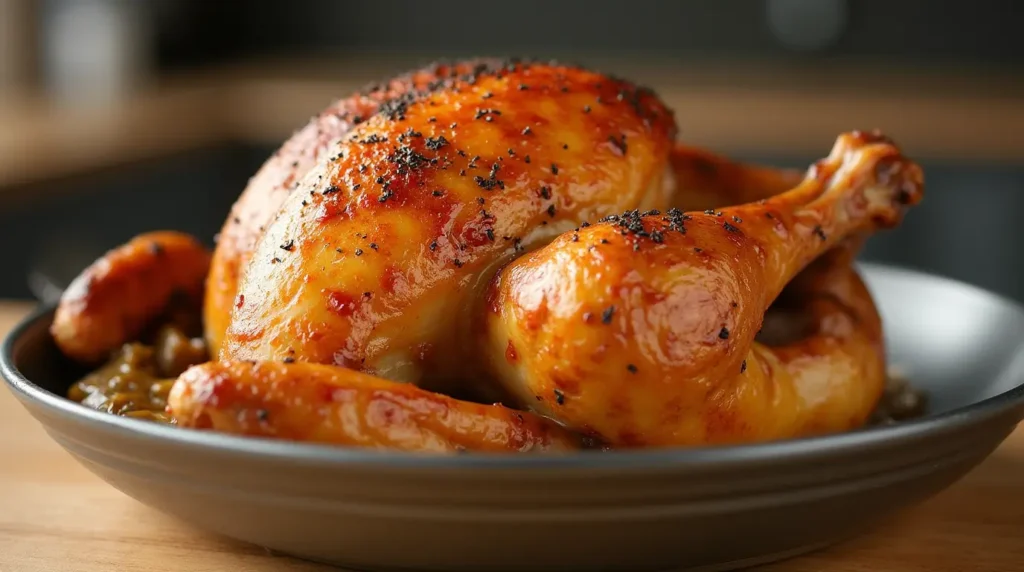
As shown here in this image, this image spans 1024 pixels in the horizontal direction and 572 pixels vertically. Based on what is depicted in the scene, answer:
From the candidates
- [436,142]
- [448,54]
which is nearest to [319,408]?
[436,142]

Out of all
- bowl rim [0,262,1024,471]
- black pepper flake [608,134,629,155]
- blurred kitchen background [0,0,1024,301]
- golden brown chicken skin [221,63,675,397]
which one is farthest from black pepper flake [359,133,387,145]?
blurred kitchen background [0,0,1024,301]

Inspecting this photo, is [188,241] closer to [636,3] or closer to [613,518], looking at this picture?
[613,518]

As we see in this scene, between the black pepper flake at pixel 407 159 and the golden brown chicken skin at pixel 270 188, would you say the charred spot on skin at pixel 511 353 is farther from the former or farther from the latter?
the golden brown chicken skin at pixel 270 188

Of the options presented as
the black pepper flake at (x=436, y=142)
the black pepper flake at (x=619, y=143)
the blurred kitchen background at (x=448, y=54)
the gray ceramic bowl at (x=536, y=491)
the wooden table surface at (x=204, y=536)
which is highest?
the black pepper flake at (x=619, y=143)

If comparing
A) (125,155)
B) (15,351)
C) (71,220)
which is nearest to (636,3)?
(125,155)

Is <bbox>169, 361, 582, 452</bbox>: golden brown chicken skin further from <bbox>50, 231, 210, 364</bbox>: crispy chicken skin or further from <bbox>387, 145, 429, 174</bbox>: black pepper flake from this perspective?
<bbox>50, 231, 210, 364</bbox>: crispy chicken skin

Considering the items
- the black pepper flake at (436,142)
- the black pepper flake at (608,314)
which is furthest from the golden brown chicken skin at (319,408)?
the black pepper flake at (436,142)
